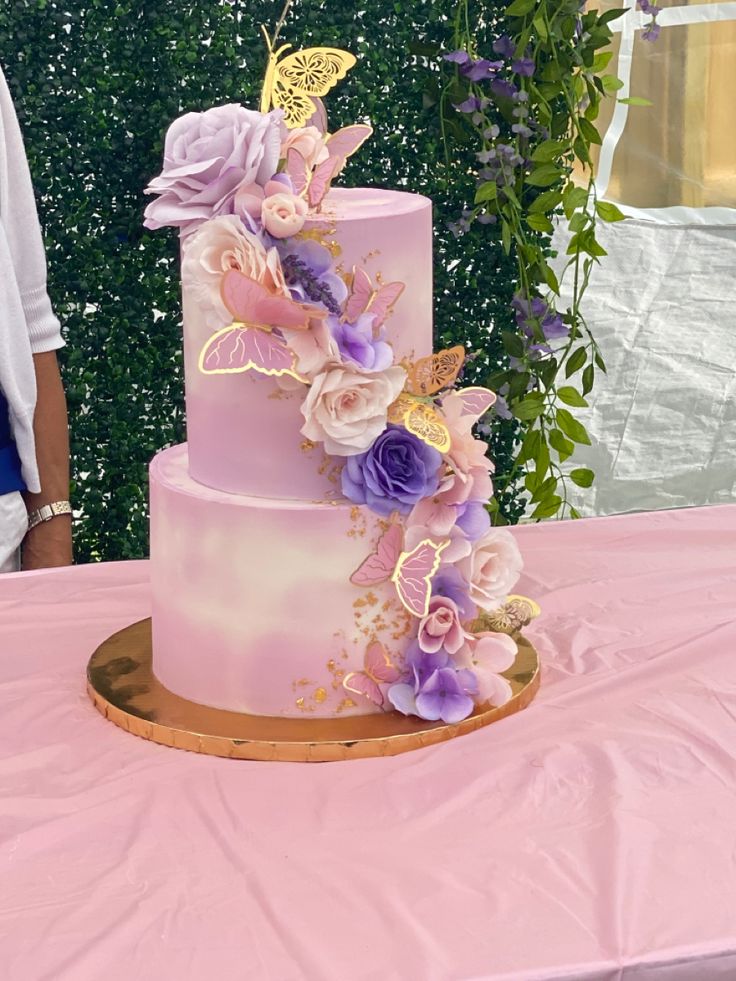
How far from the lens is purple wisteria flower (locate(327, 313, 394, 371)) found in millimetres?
1279

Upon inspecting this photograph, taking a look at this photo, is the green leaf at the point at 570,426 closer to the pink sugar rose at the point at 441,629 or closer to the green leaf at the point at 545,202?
the green leaf at the point at 545,202

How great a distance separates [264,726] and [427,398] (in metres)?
0.36

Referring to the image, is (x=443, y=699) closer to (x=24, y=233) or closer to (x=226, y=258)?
(x=226, y=258)

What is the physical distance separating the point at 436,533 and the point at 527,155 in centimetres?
187

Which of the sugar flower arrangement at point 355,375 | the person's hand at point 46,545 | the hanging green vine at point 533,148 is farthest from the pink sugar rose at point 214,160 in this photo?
the hanging green vine at point 533,148

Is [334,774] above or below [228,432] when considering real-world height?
below

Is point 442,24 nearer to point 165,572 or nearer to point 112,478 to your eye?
point 112,478

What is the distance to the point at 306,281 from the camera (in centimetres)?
128

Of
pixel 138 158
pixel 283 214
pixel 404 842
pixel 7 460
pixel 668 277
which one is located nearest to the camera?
pixel 404 842

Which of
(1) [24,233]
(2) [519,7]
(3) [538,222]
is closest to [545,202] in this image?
(3) [538,222]

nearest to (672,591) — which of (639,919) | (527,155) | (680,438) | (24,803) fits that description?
(639,919)

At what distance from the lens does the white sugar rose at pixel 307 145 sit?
1334 mm

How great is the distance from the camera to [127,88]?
9.11 ft

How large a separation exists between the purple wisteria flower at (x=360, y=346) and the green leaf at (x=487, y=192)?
170 cm
